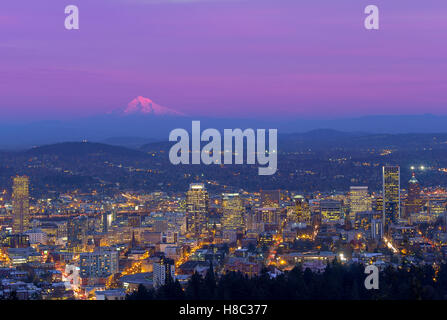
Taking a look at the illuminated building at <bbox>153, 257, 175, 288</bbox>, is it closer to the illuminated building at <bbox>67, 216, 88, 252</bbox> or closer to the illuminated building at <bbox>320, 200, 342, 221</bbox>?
the illuminated building at <bbox>67, 216, 88, 252</bbox>

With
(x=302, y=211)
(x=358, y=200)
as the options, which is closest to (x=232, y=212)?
(x=302, y=211)

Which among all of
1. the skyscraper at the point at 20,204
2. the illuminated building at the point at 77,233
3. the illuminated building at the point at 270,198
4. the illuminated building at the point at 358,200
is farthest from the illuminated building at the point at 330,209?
the skyscraper at the point at 20,204

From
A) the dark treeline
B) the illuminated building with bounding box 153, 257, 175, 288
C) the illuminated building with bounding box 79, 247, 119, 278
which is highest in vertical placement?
the dark treeline

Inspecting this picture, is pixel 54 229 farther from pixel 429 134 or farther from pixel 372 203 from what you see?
pixel 429 134

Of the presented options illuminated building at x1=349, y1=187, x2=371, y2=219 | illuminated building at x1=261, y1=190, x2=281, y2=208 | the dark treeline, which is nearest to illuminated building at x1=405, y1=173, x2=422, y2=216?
illuminated building at x1=349, y1=187, x2=371, y2=219

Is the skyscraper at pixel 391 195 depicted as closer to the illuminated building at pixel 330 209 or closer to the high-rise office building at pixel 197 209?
the illuminated building at pixel 330 209
